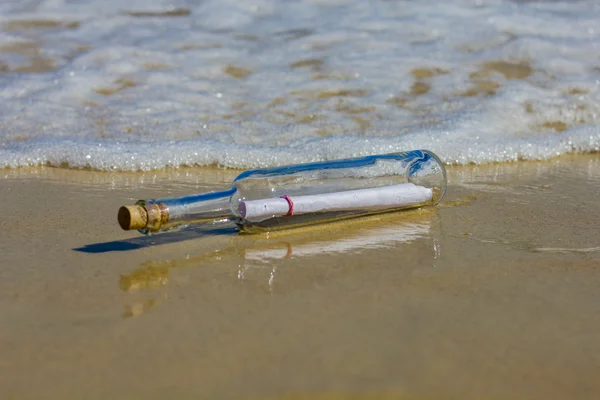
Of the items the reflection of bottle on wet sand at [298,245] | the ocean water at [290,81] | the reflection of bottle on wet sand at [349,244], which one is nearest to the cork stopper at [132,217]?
the reflection of bottle on wet sand at [298,245]

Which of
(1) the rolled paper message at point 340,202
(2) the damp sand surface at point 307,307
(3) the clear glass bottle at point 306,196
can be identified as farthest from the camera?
(1) the rolled paper message at point 340,202

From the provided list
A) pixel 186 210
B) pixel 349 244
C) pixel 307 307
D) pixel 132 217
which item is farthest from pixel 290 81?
pixel 307 307


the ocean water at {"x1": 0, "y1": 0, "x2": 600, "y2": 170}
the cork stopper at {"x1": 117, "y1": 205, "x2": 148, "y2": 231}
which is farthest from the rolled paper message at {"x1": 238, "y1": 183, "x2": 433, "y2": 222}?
the ocean water at {"x1": 0, "y1": 0, "x2": 600, "y2": 170}

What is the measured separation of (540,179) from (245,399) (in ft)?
6.83

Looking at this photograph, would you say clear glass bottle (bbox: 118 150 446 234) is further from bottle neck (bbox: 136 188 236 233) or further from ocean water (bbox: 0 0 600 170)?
ocean water (bbox: 0 0 600 170)

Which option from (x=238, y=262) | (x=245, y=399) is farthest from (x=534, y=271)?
(x=245, y=399)

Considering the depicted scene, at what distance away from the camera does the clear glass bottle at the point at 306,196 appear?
1.91 m

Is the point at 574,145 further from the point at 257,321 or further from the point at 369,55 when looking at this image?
the point at 257,321

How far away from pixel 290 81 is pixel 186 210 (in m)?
2.45

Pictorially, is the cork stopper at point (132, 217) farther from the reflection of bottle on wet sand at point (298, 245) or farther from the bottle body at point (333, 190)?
the bottle body at point (333, 190)

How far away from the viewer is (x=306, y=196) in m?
2.12

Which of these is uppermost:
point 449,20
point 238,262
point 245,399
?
point 449,20

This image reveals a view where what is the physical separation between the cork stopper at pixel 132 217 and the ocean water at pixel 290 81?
1.34 metres

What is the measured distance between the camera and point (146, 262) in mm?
1895
